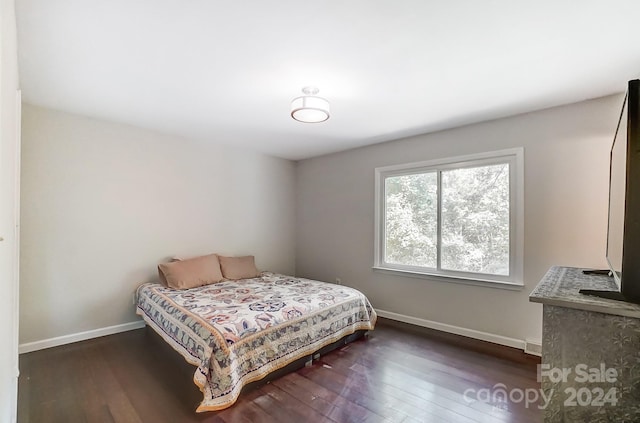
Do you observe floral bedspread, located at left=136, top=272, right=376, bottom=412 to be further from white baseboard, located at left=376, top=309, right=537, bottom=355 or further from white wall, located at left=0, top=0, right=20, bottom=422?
white wall, located at left=0, top=0, right=20, bottom=422

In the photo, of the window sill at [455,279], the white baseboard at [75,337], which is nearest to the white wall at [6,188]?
the white baseboard at [75,337]

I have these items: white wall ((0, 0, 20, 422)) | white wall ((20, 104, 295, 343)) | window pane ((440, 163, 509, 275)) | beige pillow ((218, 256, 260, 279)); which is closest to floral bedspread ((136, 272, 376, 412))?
beige pillow ((218, 256, 260, 279))

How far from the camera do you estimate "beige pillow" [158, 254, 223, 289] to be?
3.31 meters

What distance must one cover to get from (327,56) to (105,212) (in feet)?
9.50

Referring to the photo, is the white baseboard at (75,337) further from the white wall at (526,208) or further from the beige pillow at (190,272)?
the white wall at (526,208)

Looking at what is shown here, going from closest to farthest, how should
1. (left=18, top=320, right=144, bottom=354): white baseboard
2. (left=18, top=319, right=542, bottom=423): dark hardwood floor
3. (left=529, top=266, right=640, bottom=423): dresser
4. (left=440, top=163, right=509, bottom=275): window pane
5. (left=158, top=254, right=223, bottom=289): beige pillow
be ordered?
(left=529, top=266, right=640, bottom=423): dresser, (left=18, top=319, right=542, bottom=423): dark hardwood floor, (left=18, top=320, right=144, bottom=354): white baseboard, (left=440, top=163, right=509, bottom=275): window pane, (left=158, top=254, right=223, bottom=289): beige pillow

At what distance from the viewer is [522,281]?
293cm

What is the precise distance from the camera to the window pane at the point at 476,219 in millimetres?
3094

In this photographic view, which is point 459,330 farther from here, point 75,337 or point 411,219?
point 75,337

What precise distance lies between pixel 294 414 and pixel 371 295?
2.30 metres

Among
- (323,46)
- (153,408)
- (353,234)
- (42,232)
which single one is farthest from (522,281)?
(42,232)

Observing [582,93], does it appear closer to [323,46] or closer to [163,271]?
[323,46]

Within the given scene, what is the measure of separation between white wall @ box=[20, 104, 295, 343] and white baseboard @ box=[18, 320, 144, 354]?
0.04 m

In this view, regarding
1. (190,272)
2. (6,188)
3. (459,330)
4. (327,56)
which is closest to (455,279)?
(459,330)
